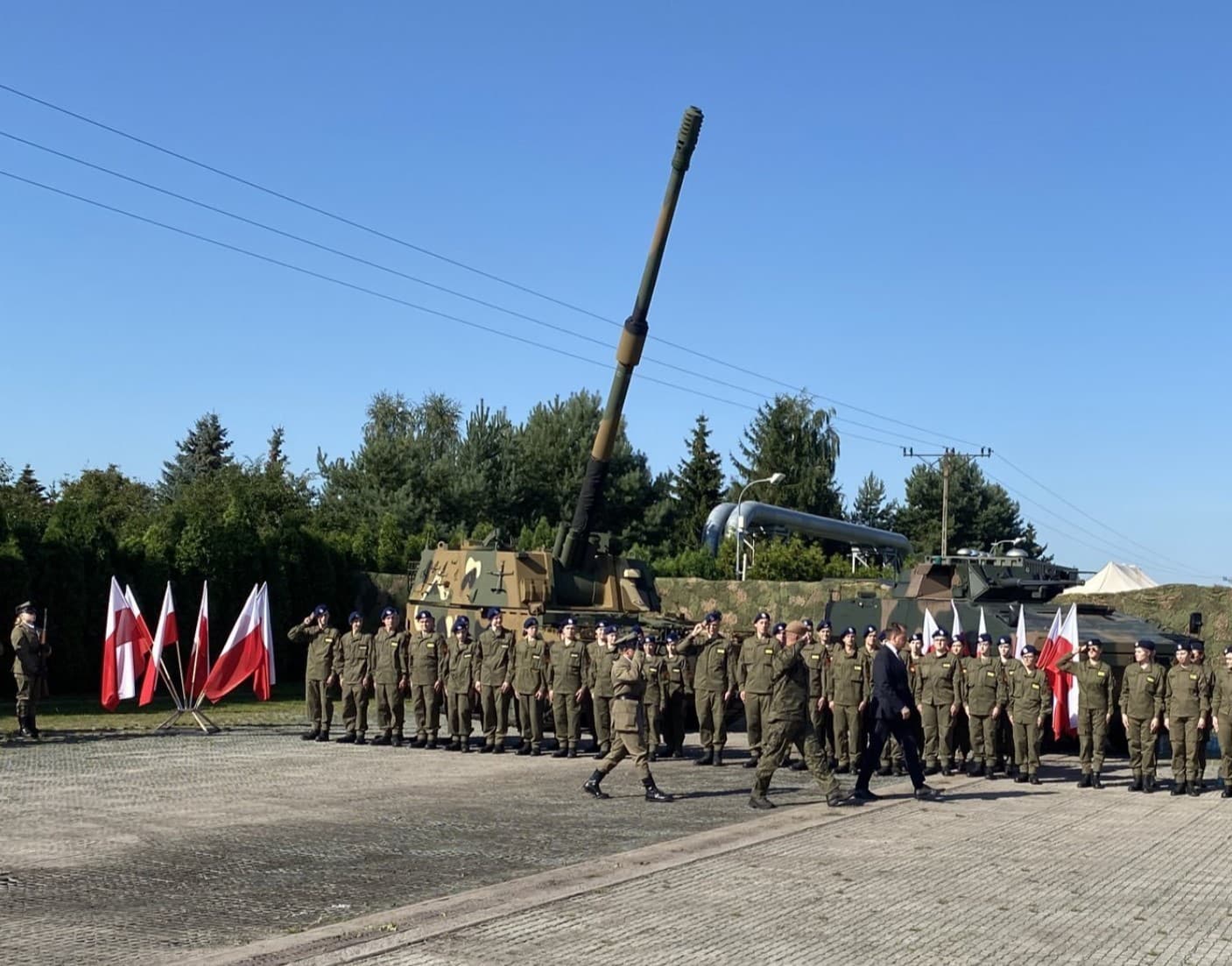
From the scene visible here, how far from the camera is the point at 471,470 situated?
48781mm

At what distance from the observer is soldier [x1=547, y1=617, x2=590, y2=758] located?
53.2 feet

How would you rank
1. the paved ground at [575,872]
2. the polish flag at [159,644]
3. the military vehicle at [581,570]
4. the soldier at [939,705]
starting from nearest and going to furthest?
the paved ground at [575,872] < the soldier at [939,705] < the polish flag at [159,644] < the military vehicle at [581,570]

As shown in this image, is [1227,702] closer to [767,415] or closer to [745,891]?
[745,891]

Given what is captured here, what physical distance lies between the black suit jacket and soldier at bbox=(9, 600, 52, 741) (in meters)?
9.90

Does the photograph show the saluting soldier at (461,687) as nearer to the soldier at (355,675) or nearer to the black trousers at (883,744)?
the soldier at (355,675)

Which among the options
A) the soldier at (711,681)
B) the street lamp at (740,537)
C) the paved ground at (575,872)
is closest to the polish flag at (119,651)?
the paved ground at (575,872)

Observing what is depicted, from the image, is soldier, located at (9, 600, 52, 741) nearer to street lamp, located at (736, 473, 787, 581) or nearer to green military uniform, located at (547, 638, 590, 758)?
green military uniform, located at (547, 638, 590, 758)

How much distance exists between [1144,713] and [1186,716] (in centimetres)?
49

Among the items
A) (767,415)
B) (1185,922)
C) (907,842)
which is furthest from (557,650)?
(767,415)

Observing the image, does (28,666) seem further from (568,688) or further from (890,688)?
(890,688)

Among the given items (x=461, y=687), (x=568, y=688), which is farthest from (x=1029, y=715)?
(x=461, y=687)

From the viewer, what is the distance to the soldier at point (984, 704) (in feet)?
48.6

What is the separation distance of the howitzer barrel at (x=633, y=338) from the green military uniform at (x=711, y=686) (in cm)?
465

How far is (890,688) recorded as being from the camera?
12.4m
